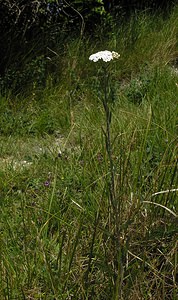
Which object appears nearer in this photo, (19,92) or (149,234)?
(149,234)

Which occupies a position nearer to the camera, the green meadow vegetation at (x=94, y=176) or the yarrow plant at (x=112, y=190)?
the yarrow plant at (x=112, y=190)

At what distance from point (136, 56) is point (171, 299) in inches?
163

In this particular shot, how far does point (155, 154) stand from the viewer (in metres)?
3.43

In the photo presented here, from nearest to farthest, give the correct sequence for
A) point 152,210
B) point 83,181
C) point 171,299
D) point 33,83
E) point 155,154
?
1. point 171,299
2. point 152,210
3. point 83,181
4. point 155,154
5. point 33,83

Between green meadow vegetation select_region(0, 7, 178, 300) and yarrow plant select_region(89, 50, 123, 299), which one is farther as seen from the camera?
green meadow vegetation select_region(0, 7, 178, 300)

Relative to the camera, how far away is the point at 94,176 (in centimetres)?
312

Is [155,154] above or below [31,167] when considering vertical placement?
above

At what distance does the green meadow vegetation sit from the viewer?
2.22 metres

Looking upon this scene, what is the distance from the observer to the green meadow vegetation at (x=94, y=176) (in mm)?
2223

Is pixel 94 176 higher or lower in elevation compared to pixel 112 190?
lower

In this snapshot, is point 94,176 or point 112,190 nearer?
point 112,190

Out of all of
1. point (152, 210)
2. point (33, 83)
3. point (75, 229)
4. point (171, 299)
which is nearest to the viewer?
point (171, 299)

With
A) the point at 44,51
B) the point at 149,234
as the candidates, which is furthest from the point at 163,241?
the point at 44,51

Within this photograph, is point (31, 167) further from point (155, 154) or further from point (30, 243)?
point (30, 243)
